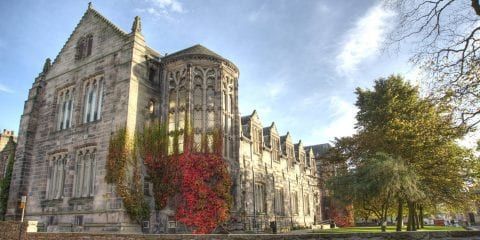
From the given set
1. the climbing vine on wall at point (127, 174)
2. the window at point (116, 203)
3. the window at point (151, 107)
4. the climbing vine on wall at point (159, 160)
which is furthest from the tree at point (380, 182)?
the window at point (116, 203)

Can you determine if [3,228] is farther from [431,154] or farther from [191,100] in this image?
[431,154]

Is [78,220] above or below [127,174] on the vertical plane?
below

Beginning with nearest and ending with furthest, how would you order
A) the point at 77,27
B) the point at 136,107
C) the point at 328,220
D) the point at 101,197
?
1. the point at 101,197
2. the point at 136,107
3. the point at 77,27
4. the point at 328,220

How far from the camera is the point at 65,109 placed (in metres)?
28.6

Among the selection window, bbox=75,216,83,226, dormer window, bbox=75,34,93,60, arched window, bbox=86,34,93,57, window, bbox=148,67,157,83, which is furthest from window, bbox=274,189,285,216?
dormer window, bbox=75,34,93,60

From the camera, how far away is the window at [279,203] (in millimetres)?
36875

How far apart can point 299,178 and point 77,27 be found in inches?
1200

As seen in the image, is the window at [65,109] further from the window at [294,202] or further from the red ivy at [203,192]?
the window at [294,202]

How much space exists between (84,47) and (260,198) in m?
20.3

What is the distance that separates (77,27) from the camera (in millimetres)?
30328

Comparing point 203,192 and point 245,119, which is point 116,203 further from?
point 245,119

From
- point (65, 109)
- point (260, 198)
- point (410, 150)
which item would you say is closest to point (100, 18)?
point (65, 109)

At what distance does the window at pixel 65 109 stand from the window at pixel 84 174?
4052 mm

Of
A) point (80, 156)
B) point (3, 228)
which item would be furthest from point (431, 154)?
point (3, 228)
